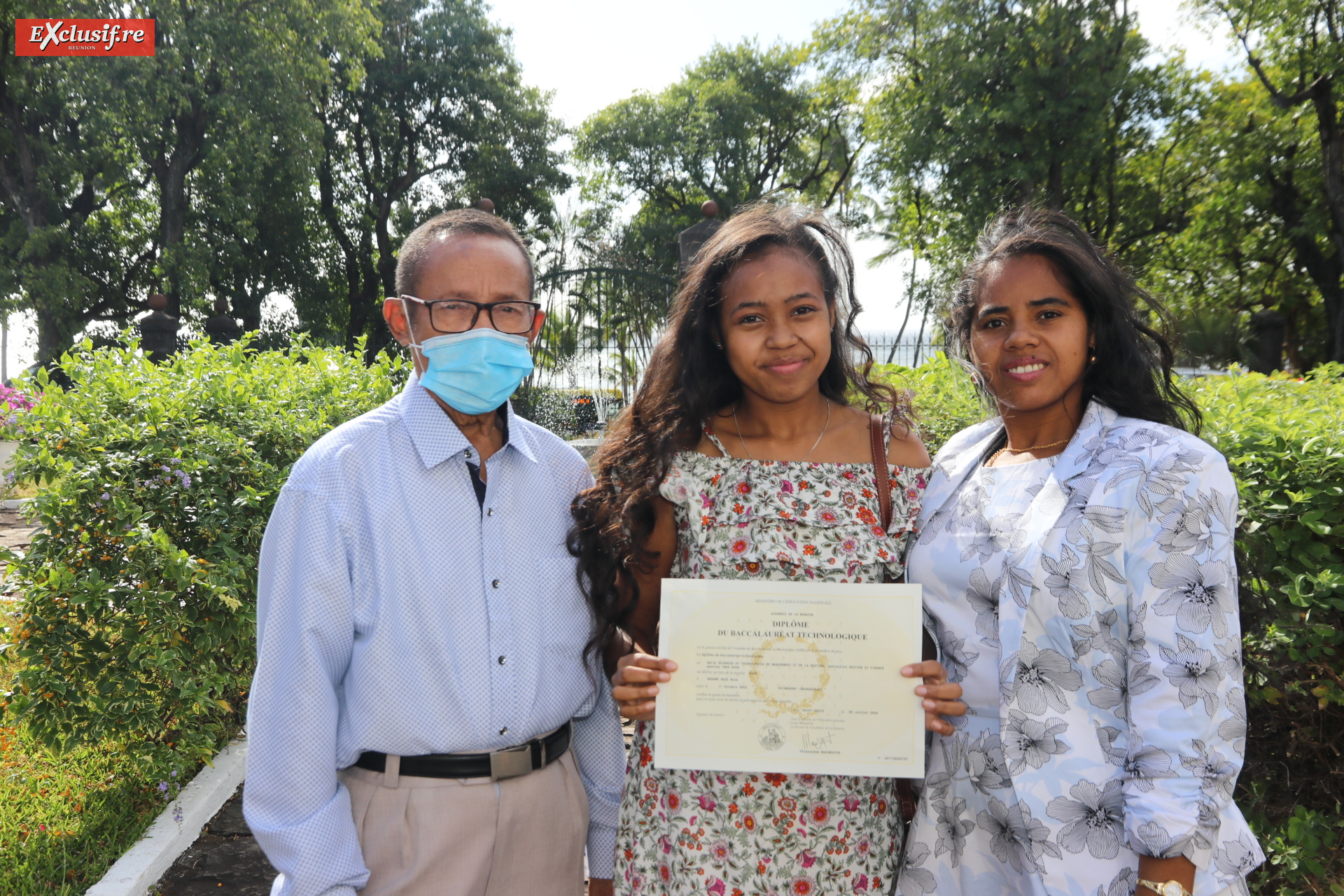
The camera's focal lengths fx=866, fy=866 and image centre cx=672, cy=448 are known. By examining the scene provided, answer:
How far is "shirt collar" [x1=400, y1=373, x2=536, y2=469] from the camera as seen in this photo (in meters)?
1.93

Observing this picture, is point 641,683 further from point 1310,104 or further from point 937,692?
point 1310,104

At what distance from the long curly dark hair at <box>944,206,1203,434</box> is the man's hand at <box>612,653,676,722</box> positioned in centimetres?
116

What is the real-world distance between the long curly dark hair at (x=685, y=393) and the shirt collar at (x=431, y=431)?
0.24 m

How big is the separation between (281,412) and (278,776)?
3.06m

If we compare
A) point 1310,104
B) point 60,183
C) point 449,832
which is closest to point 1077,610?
point 449,832

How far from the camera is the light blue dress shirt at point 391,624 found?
1.72 metres

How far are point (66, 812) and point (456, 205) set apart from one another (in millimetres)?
21077

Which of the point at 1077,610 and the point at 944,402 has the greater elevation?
the point at 944,402

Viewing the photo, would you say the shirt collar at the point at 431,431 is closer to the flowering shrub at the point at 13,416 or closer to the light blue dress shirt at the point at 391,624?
the light blue dress shirt at the point at 391,624

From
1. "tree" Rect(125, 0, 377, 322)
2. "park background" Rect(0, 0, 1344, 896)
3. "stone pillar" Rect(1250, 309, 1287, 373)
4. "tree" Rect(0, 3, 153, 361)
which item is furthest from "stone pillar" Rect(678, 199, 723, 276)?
"tree" Rect(0, 3, 153, 361)

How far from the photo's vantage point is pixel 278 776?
1708 mm

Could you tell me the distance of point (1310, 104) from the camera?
1689 centimetres
